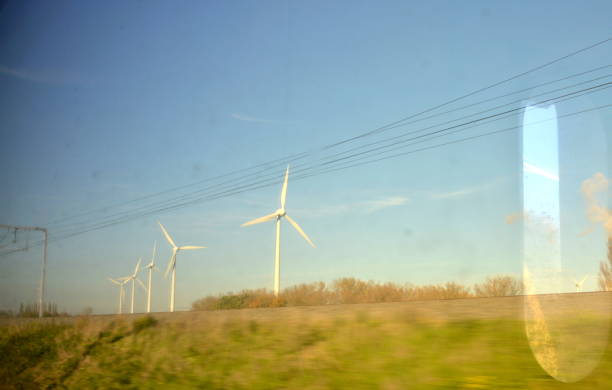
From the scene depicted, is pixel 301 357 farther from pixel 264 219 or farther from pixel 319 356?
pixel 264 219

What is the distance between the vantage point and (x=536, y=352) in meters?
7.34

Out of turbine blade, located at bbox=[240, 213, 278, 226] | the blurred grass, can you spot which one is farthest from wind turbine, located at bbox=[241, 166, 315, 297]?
the blurred grass

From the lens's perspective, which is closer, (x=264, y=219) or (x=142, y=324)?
(x=142, y=324)

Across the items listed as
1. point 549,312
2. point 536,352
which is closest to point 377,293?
point 549,312

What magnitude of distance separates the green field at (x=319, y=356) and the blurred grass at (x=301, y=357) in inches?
0.8

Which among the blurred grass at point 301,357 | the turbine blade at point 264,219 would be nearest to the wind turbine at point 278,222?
the turbine blade at point 264,219

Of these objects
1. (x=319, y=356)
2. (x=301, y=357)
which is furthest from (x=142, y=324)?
(x=319, y=356)

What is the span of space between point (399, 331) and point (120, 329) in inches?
424

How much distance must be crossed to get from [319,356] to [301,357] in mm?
409

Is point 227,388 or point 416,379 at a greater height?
point 416,379

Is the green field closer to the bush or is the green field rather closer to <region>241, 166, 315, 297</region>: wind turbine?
the bush

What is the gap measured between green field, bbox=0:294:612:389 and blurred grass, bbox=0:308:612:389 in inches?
0.8

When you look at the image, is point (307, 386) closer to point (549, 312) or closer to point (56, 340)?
point (549, 312)

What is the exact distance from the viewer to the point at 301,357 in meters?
9.82
